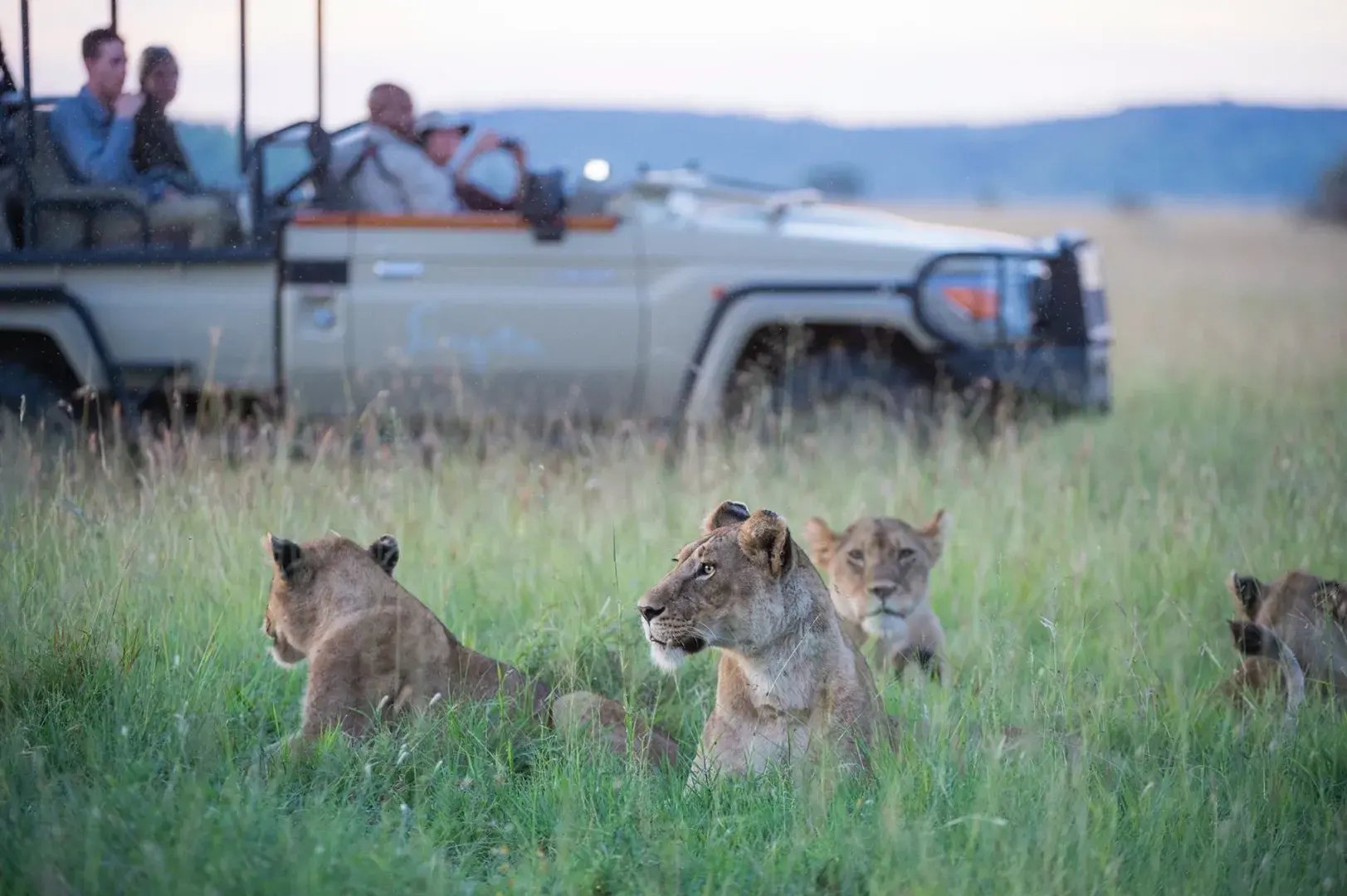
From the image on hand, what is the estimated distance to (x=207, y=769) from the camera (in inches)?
138

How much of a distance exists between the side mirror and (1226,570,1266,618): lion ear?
3.48 metres

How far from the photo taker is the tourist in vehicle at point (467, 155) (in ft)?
23.6

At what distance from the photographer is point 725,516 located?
12.5 feet

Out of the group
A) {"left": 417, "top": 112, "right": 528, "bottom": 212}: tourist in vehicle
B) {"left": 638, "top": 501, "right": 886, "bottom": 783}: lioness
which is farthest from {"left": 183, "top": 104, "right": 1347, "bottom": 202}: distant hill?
{"left": 638, "top": 501, "right": 886, "bottom": 783}: lioness

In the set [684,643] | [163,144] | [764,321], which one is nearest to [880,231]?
[764,321]

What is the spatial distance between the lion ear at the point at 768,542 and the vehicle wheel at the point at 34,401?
12.3 feet

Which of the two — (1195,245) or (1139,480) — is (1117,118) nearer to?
(1195,245)

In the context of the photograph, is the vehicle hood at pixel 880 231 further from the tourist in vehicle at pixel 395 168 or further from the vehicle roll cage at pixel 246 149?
the vehicle roll cage at pixel 246 149

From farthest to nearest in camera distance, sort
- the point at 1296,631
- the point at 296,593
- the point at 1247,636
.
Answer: the point at 1296,631, the point at 1247,636, the point at 296,593

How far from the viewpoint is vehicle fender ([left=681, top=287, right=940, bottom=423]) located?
712 centimetres

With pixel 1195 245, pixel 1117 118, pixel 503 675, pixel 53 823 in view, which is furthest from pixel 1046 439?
pixel 1117 118

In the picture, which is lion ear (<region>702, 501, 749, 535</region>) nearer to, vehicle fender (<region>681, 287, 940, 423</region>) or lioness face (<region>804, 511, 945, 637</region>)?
lioness face (<region>804, 511, 945, 637</region>)

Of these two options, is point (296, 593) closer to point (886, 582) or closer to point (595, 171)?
point (886, 582)

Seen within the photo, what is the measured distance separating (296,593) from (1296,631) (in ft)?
9.00
